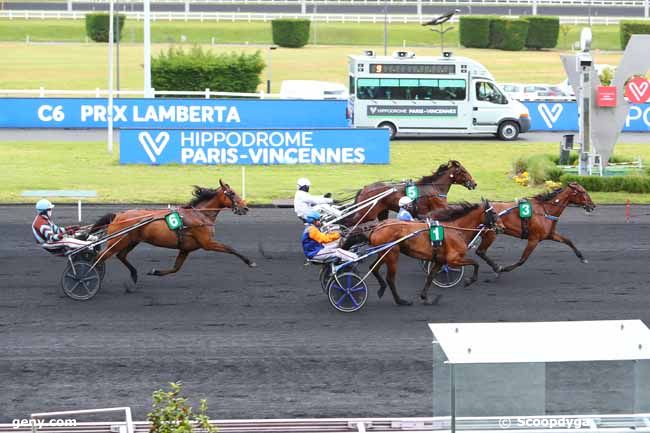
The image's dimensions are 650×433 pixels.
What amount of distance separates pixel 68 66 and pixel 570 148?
118 feet

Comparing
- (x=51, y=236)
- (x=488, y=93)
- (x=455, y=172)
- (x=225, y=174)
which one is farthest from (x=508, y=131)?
(x=51, y=236)

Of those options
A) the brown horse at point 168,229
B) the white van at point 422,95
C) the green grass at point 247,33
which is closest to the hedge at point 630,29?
the green grass at point 247,33

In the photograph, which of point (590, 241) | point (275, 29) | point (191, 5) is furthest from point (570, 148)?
point (191, 5)

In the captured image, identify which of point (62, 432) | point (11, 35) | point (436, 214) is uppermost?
point (11, 35)

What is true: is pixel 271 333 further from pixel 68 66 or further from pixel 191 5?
pixel 191 5

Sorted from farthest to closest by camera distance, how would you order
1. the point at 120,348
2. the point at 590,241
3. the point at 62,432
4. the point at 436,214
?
the point at 590,241 < the point at 436,214 < the point at 120,348 < the point at 62,432

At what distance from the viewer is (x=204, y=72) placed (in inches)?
1567

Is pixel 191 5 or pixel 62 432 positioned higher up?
pixel 191 5

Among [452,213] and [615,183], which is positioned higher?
[452,213]

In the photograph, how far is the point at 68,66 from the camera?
185 feet

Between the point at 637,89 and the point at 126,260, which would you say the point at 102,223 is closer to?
the point at 126,260

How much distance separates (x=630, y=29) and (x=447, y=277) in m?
52.4

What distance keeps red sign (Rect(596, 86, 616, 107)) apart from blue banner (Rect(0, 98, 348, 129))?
10.9 m

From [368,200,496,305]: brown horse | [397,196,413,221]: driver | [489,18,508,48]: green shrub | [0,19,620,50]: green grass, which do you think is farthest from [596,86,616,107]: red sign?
[489,18,508,48]: green shrub
